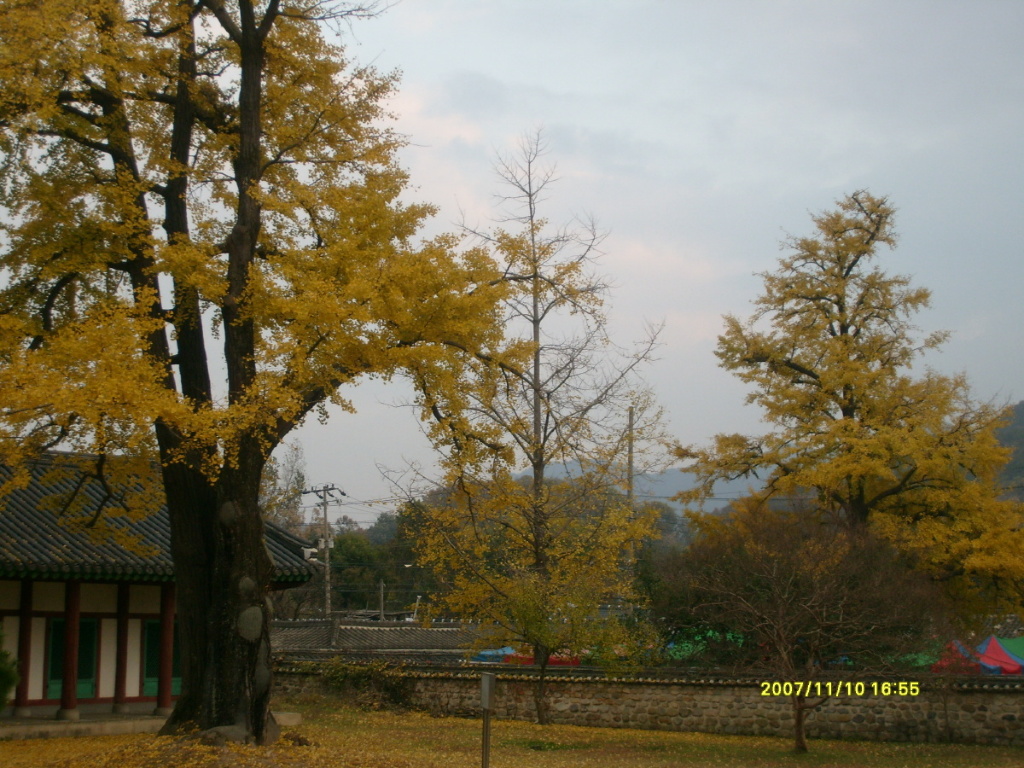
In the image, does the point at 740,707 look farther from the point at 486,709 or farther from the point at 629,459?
the point at 486,709

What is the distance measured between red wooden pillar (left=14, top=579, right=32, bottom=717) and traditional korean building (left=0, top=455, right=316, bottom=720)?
0.02 meters

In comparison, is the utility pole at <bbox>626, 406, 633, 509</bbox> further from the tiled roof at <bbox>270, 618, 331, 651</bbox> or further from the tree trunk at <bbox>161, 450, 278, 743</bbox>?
the tiled roof at <bbox>270, 618, 331, 651</bbox>

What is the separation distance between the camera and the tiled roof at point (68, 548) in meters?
14.8

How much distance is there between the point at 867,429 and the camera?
78.7 feet

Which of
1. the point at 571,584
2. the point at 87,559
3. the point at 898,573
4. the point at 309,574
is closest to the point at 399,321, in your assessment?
the point at 571,584

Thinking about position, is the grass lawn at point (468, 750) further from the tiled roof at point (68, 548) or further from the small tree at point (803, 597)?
the tiled roof at point (68, 548)

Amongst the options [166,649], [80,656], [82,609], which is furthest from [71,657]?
[166,649]

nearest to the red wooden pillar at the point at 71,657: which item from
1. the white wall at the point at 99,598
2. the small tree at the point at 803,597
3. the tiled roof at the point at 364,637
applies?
the white wall at the point at 99,598

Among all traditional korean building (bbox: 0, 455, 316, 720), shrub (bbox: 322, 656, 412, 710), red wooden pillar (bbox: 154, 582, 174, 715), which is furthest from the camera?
shrub (bbox: 322, 656, 412, 710)

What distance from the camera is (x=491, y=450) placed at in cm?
1291

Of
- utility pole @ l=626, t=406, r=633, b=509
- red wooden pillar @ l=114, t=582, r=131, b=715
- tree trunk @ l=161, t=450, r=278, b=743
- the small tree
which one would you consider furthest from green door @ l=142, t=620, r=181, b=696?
the small tree

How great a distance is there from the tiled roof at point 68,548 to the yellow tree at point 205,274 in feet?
9.47

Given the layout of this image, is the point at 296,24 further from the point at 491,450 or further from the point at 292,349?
the point at 491,450

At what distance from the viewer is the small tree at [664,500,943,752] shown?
1512 centimetres
